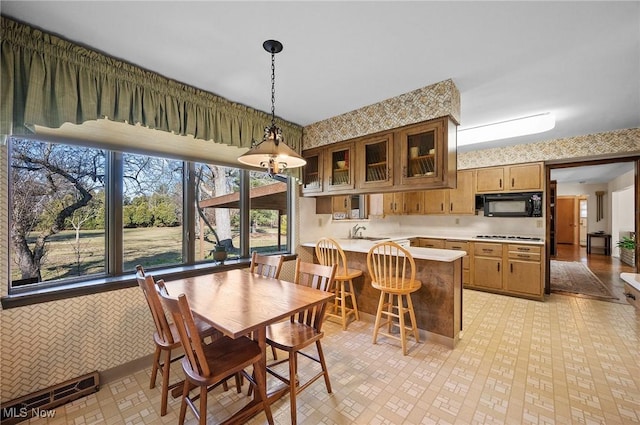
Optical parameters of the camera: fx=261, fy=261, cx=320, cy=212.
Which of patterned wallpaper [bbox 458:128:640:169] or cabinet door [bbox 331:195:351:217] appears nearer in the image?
patterned wallpaper [bbox 458:128:640:169]

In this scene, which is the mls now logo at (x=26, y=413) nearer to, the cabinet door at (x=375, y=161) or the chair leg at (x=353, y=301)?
the chair leg at (x=353, y=301)

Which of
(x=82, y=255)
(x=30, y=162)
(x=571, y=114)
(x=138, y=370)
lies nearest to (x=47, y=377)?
(x=138, y=370)

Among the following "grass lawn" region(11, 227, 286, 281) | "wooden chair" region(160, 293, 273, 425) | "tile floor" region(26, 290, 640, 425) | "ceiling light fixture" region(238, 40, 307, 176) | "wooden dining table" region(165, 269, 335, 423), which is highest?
"ceiling light fixture" region(238, 40, 307, 176)

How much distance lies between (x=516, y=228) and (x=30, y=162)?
6.22 metres

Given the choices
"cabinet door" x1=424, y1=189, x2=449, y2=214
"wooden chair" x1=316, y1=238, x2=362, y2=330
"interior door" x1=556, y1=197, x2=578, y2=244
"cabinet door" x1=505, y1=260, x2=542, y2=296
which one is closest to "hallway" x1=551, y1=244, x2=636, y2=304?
"interior door" x1=556, y1=197, x2=578, y2=244

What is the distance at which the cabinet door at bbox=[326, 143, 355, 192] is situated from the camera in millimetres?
3213

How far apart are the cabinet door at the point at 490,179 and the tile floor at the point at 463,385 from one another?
7.40 feet

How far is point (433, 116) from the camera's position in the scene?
8.04 ft

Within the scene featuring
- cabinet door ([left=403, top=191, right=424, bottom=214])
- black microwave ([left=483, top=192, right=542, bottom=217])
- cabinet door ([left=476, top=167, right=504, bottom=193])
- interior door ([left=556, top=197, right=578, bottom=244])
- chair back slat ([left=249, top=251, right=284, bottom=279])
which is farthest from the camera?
interior door ([left=556, top=197, right=578, bottom=244])

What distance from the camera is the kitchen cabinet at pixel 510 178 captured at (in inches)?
159

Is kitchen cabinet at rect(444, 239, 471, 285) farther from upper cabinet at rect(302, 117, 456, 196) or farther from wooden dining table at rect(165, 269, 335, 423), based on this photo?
wooden dining table at rect(165, 269, 335, 423)

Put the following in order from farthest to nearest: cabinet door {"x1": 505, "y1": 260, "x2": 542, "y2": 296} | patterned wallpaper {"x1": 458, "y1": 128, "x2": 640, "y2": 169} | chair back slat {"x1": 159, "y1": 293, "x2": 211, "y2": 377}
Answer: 1. cabinet door {"x1": 505, "y1": 260, "x2": 542, "y2": 296}
2. patterned wallpaper {"x1": 458, "y1": 128, "x2": 640, "y2": 169}
3. chair back slat {"x1": 159, "y1": 293, "x2": 211, "y2": 377}

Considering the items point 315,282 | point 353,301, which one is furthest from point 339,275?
point 315,282

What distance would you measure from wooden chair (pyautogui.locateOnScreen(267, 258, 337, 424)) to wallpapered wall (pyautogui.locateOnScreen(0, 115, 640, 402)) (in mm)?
1193
